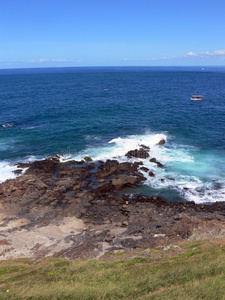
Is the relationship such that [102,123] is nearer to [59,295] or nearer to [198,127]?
[198,127]

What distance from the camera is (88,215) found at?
34.1m

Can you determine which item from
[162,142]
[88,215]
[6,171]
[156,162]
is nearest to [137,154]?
[156,162]

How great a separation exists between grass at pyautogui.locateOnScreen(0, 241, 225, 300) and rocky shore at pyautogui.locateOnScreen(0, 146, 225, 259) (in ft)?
9.54

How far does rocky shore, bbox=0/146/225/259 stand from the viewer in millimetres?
27516

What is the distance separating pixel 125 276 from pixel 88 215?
14809 mm

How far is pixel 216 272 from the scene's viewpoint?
19.7m

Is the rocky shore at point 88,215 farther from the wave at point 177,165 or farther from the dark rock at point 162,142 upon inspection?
the dark rock at point 162,142

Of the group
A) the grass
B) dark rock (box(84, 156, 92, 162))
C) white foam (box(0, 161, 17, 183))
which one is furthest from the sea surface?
the grass

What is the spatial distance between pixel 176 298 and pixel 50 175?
33436 millimetres

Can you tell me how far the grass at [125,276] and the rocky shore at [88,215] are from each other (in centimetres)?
291

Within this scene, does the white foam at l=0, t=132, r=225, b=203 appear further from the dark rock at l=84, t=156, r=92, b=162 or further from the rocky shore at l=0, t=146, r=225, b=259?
the rocky shore at l=0, t=146, r=225, b=259

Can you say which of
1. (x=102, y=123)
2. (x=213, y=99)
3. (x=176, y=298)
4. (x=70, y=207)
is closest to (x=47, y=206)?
(x=70, y=207)

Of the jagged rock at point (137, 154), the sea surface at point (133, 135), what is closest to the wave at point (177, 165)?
the sea surface at point (133, 135)

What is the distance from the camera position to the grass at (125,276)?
17.7 meters
